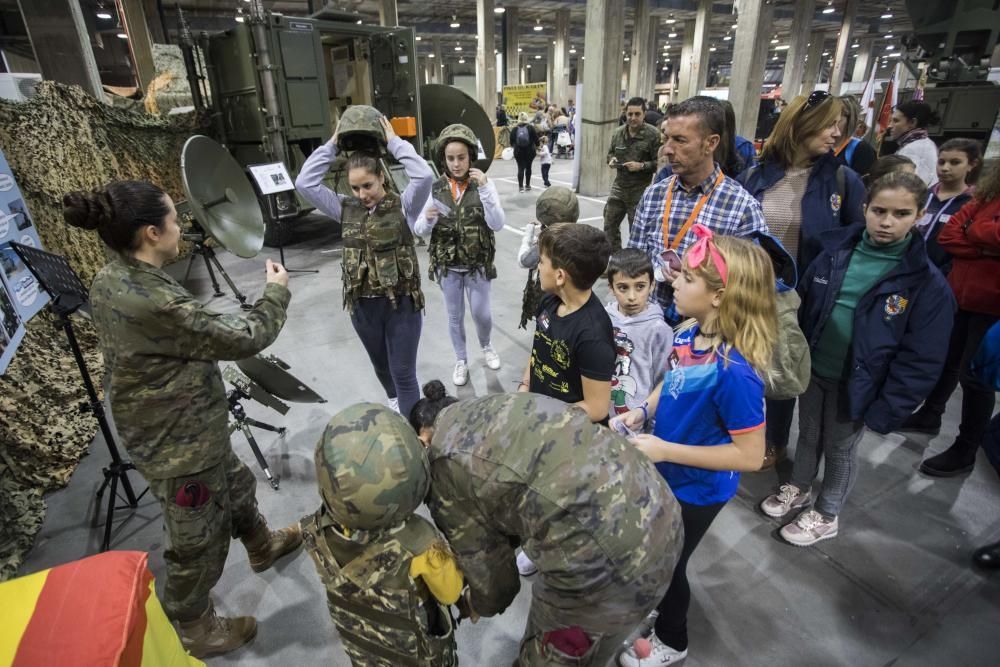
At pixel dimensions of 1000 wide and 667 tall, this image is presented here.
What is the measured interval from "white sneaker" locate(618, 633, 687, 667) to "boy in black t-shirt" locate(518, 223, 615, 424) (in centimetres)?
80

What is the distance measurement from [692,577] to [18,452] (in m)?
3.40

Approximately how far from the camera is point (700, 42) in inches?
671

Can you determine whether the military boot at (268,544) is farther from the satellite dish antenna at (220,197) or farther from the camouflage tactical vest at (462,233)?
the camouflage tactical vest at (462,233)

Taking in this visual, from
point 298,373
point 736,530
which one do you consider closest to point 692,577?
point 736,530

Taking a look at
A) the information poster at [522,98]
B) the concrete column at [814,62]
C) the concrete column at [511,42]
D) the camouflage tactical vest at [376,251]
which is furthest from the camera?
the concrete column at [814,62]

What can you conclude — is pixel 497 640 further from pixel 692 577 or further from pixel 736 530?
pixel 736 530

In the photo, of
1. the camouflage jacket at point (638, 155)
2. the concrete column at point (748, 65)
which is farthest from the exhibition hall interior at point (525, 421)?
the concrete column at point (748, 65)

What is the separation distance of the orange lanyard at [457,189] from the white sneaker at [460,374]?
1132mm

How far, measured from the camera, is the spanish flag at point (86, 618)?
826 mm

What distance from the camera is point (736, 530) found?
2367 mm

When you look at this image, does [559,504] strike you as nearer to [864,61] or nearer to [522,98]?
[522,98]

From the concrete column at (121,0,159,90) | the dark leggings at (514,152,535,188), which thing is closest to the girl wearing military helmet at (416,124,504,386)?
the dark leggings at (514,152,535,188)

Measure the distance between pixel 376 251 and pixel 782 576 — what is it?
2.32m

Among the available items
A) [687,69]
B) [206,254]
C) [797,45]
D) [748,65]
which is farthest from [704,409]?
[687,69]
